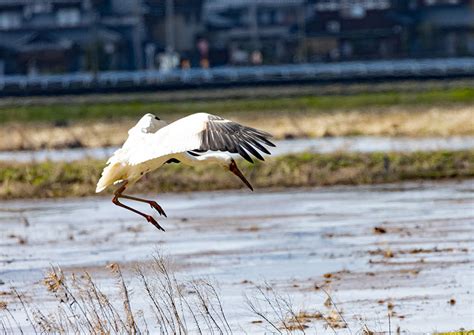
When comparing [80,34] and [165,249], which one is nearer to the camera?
[165,249]

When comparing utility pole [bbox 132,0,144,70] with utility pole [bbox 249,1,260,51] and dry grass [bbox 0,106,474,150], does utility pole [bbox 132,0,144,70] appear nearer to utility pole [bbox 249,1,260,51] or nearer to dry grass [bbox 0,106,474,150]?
utility pole [bbox 249,1,260,51]

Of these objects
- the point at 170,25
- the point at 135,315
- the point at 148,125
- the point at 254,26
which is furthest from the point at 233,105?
the point at 135,315

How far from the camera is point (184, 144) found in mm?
9195

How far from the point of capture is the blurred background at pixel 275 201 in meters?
10.5

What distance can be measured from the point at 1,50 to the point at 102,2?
5.82 metres

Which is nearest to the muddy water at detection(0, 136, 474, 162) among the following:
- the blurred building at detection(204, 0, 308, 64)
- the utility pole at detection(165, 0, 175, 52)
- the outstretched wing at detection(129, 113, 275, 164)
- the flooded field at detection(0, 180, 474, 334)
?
the flooded field at detection(0, 180, 474, 334)

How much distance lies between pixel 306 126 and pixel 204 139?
75.7 feet

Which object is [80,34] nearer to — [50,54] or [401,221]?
[50,54]

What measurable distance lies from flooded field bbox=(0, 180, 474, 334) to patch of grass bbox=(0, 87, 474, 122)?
19397 millimetres

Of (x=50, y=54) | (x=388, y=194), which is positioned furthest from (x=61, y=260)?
(x=50, y=54)

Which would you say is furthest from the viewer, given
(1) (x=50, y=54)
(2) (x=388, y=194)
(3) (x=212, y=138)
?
(1) (x=50, y=54)

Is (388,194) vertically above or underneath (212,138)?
underneath

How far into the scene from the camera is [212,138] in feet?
29.6

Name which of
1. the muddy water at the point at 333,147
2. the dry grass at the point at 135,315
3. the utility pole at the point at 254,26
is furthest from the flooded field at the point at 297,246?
the utility pole at the point at 254,26
